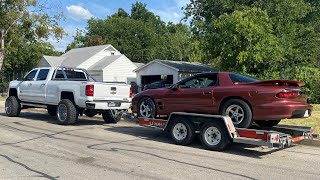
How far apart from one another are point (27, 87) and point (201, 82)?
8.11 metres

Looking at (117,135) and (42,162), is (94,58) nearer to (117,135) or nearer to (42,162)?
(117,135)

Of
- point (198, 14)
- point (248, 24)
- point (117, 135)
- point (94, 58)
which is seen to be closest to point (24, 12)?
point (94, 58)

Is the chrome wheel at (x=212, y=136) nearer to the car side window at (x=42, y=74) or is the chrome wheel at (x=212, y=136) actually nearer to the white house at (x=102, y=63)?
the car side window at (x=42, y=74)

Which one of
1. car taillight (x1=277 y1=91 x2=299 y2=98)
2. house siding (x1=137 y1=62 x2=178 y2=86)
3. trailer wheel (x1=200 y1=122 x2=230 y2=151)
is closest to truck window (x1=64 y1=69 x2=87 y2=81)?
trailer wheel (x1=200 y1=122 x2=230 y2=151)

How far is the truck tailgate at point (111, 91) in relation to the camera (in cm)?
1256

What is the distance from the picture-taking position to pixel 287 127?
930 cm

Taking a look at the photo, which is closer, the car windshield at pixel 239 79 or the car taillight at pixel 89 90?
the car windshield at pixel 239 79

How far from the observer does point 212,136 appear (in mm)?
8922

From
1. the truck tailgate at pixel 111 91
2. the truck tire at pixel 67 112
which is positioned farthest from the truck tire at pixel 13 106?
the truck tailgate at pixel 111 91

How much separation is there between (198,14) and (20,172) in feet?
91.4

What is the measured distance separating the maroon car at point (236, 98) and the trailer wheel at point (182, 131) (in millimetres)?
414

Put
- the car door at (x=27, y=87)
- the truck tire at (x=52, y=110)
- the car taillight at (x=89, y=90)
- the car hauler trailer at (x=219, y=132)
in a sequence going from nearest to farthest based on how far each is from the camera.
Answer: the car hauler trailer at (x=219, y=132) → the car taillight at (x=89, y=90) → the truck tire at (x=52, y=110) → the car door at (x=27, y=87)

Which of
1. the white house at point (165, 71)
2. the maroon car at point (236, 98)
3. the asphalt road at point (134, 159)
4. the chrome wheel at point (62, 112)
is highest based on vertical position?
the white house at point (165, 71)

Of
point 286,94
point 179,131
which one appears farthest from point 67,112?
point 286,94
